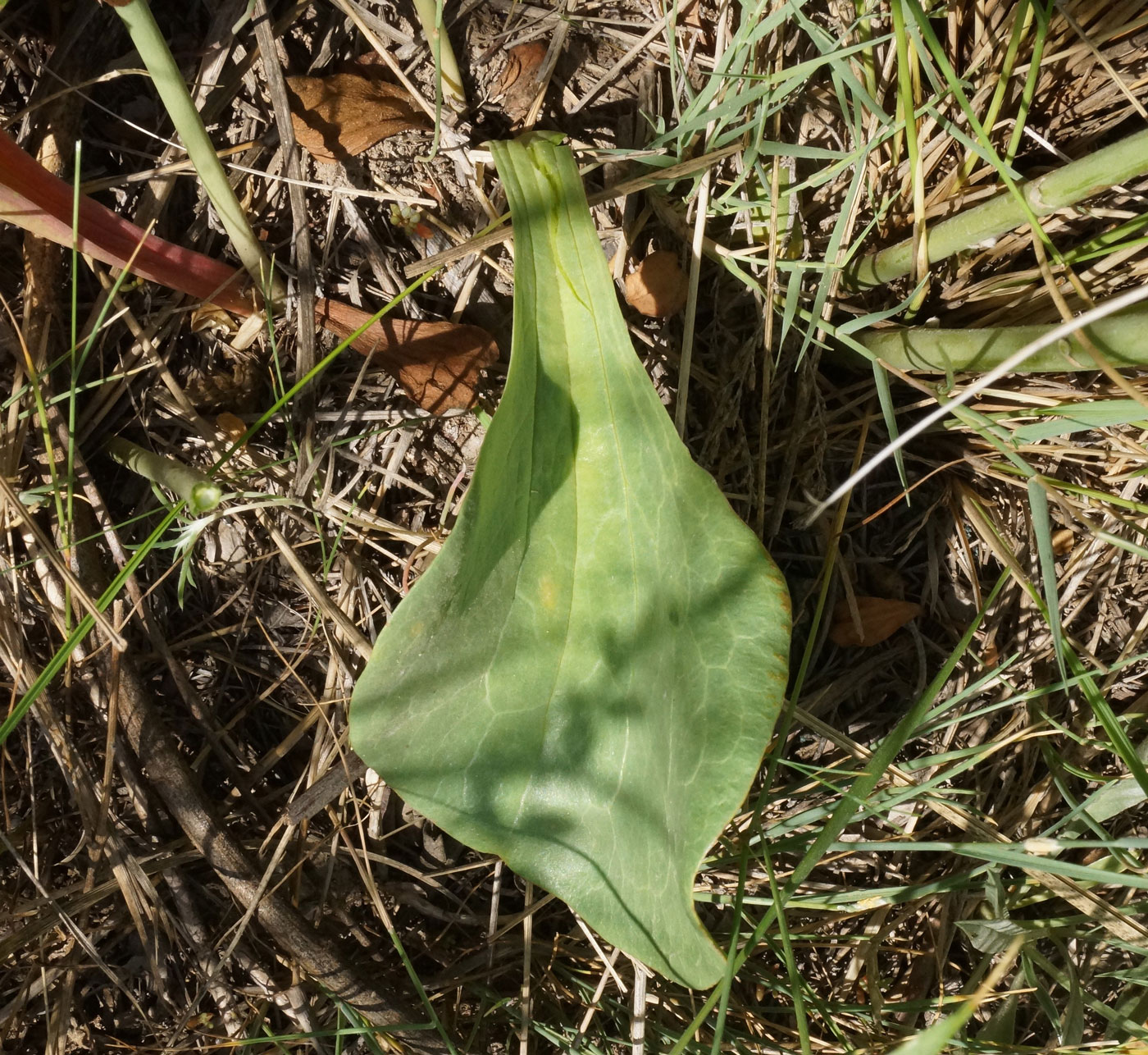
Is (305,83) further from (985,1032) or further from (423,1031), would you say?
(985,1032)

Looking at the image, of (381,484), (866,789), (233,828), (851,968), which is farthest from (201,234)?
(851,968)

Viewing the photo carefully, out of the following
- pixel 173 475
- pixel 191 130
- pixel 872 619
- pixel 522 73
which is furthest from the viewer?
pixel 872 619

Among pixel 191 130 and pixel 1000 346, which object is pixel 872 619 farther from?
pixel 191 130

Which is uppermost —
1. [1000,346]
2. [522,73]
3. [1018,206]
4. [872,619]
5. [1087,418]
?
[522,73]

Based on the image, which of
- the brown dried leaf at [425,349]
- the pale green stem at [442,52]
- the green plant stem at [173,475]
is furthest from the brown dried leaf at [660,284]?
the green plant stem at [173,475]

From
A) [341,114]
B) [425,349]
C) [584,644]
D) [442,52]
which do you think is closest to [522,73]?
[442,52]

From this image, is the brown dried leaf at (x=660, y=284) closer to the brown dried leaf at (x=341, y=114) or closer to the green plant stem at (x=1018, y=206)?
the green plant stem at (x=1018, y=206)

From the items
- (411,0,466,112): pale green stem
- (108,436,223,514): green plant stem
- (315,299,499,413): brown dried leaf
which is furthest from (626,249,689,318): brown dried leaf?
(108,436,223,514): green plant stem
